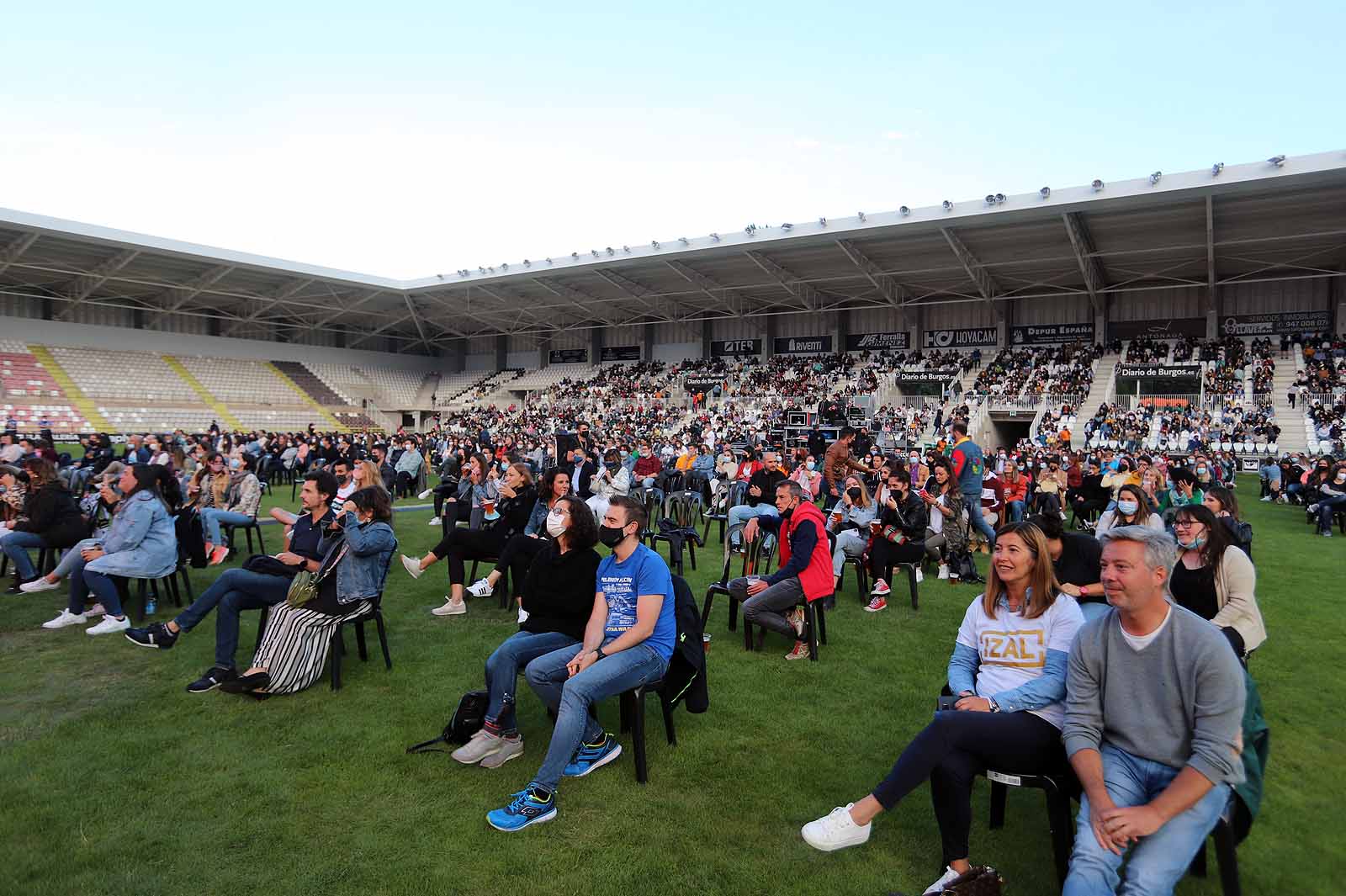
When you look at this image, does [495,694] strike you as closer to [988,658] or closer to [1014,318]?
[988,658]

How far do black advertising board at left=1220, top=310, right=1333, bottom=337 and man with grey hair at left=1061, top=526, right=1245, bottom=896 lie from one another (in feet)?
110

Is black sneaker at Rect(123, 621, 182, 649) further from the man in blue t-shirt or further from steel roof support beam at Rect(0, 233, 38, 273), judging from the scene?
steel roof support beam at Rect(0, 233, 38, 273)

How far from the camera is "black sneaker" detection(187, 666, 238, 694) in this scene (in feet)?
13.5

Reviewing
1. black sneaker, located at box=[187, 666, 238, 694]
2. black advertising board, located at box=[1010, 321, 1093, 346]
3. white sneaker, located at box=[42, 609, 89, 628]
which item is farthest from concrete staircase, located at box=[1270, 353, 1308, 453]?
white sneaker, located at box=[42, 609, 89, 628]

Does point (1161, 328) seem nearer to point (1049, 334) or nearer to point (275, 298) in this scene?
point (1049, 334)

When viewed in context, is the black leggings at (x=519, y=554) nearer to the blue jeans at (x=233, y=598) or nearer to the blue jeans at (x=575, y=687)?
the blue jeans at (x=233, y=598)

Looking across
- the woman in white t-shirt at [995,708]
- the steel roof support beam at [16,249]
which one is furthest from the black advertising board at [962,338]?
the steel roof support beam at [16,249]

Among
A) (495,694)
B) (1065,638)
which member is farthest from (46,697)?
(1065,638)

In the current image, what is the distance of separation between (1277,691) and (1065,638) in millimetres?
2743

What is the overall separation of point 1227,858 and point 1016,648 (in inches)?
33.2

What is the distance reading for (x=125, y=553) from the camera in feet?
17.2

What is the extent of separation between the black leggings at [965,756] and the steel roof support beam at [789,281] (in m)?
26.0

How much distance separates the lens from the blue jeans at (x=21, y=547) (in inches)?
246

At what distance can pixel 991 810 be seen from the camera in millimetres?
2857
